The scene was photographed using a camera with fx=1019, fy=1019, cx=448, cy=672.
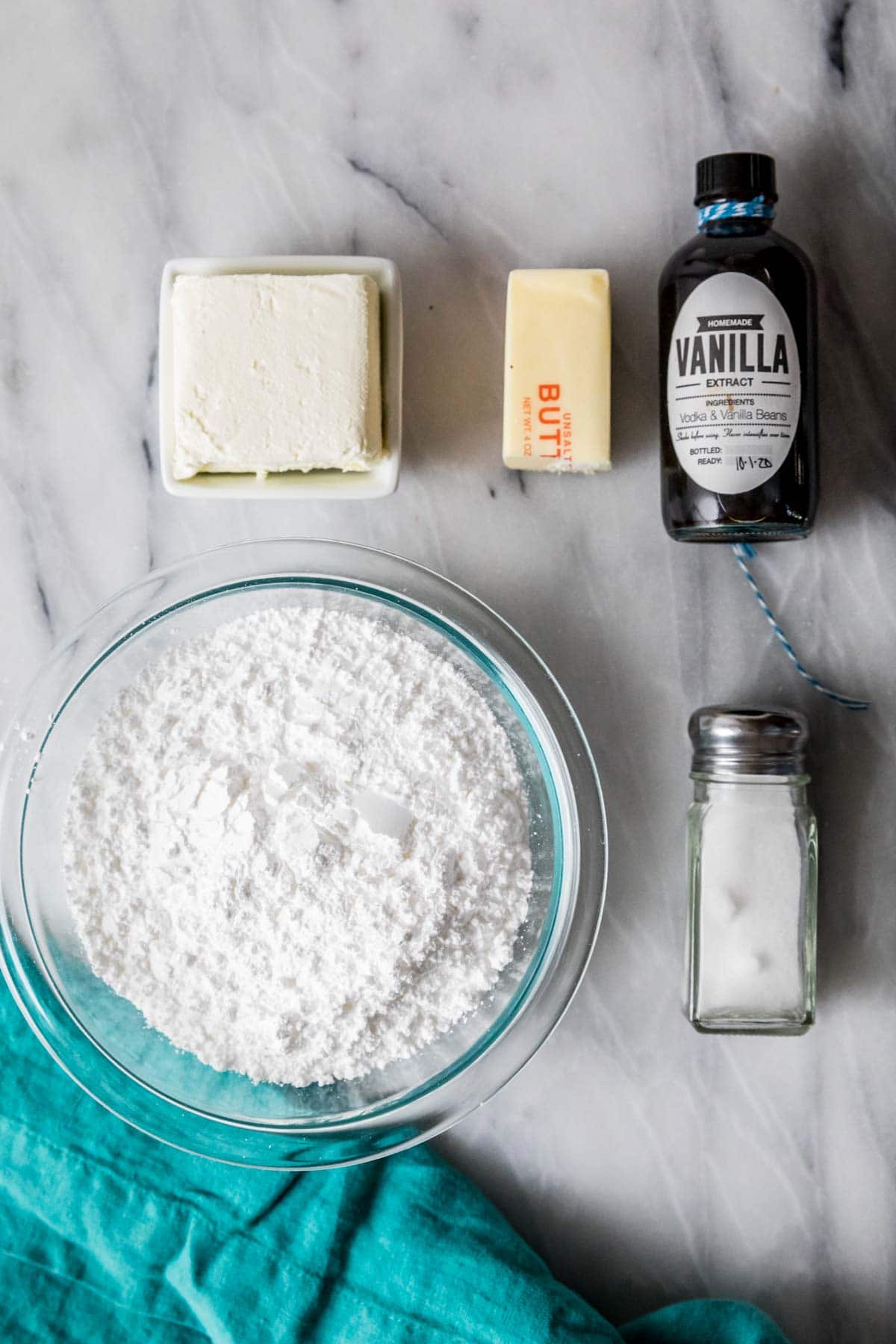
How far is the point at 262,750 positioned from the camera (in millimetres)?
660

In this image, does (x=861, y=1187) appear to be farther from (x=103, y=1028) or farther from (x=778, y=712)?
(x=103, y=1028)

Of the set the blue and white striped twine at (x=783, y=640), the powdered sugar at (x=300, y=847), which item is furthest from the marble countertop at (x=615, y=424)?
the powdered sugar at (x=300, y=847)

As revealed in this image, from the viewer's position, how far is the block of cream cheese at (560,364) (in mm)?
697

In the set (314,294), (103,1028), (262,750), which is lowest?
(103,1028)

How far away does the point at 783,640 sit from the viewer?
74cm

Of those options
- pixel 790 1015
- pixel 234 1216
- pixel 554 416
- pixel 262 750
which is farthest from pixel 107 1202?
pixel 554 416

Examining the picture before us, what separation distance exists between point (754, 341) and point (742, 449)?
69 mm

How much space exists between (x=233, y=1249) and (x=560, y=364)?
2.18 feet

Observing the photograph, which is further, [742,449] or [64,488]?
[64,488]

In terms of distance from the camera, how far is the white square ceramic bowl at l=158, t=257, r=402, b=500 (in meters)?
0.70

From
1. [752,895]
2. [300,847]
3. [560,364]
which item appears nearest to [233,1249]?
[300,847]

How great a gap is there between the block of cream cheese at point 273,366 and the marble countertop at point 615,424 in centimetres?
8

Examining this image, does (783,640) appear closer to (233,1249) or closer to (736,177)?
(736,177)

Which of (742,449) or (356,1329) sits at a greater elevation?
(742,449)
